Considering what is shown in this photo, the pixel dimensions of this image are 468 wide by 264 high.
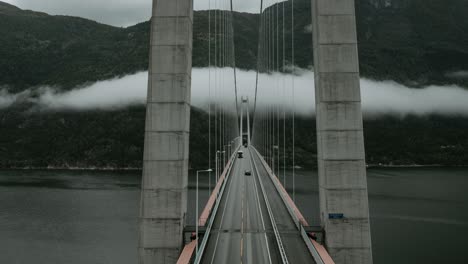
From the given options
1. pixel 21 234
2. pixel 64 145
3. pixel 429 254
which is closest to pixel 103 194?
pixel 21 234

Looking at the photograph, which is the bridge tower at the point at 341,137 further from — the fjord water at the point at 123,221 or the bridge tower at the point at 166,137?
the fjord water at the point at 123,221

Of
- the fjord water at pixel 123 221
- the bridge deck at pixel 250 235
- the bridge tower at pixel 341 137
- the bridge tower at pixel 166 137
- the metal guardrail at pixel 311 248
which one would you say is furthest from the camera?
the fjord water at pixel 123 221

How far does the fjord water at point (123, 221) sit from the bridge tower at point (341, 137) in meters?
24.2

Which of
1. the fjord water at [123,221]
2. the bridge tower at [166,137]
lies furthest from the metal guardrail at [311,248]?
the fjord water at [123,221]

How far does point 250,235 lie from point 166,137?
7534 mm

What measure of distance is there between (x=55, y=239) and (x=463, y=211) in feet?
223

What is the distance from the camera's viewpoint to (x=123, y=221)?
5512 cm

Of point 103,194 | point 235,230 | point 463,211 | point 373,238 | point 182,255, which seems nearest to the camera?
point 182,255

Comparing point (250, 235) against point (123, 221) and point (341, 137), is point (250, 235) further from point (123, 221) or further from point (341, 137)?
point (123, 221)

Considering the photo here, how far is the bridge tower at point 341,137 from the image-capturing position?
16141 millimetres

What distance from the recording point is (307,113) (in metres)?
184

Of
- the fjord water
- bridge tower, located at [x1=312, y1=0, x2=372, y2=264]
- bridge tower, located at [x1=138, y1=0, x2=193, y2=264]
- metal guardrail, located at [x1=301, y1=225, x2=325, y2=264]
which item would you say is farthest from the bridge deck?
the fjord water

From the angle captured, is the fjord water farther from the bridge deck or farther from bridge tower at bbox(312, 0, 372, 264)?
bridge tower at bbox(312, 0, 372, 264)

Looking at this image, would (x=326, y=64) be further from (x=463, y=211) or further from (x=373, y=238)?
(x=463, y=211)
